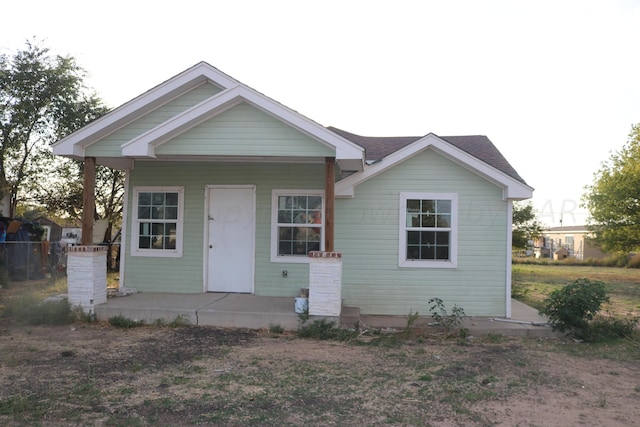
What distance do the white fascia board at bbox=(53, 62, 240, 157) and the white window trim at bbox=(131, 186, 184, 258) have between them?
5.28ft

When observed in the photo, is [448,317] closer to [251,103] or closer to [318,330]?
[318,330]

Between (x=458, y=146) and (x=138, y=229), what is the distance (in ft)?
23.0

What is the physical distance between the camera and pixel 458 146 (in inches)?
403

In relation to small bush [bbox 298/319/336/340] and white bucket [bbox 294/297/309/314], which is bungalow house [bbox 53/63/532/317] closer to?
white bucket [bbox 294/297/309/314]

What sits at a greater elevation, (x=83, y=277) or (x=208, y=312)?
(x=83, y=277)

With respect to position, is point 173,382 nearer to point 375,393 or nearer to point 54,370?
point 54,370

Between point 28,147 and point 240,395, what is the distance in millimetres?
15594

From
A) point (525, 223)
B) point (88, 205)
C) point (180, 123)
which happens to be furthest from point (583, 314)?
point (525, 223)

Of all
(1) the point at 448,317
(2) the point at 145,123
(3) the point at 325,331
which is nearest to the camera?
(3) the point at 325,331

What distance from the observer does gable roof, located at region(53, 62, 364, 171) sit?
795 cm

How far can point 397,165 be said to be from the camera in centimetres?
935

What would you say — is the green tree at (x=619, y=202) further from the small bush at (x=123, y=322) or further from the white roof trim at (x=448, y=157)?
the small bush at (x=123, y=322)

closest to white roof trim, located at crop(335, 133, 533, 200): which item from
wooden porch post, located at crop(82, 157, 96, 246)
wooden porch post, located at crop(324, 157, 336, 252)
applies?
wooden porch post, located at crop(324, 157, 336, 252)

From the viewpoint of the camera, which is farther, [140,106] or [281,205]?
[281,205]
